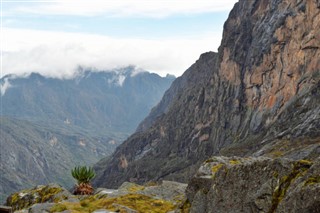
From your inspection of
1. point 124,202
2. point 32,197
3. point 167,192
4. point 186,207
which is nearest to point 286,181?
point 186,207

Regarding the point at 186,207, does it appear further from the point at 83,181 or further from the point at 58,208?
the point at 83,181

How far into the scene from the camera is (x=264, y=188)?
26531mm

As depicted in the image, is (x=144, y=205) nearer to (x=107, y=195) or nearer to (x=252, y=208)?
(x=107, y=195)

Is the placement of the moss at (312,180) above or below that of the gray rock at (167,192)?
above

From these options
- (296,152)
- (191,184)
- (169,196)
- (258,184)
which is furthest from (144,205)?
(296,152)

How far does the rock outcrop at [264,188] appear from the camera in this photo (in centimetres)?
2236

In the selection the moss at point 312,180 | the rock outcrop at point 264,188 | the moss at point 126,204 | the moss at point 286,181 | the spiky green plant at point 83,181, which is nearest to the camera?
the moss at point 312,180

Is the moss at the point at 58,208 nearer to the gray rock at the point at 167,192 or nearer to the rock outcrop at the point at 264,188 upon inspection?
the gray rock at the point at 167,192

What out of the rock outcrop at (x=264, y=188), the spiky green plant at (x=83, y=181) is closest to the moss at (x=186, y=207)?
the rock outcrop at (x=264, y=188)

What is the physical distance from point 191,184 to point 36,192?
52.4 meters

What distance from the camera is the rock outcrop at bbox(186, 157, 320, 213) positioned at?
22359 mm

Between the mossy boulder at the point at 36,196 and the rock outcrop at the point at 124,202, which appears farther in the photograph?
the mossy boulder at the point at 36,196

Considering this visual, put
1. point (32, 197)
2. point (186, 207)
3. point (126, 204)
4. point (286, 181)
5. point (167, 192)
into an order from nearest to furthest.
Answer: point (286, 181)
point (186, 207)
point (126, 204)
point (167, 192)
point (32, 197)

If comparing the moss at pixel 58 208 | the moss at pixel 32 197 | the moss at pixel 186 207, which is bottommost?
the moss at pixel 32 197
